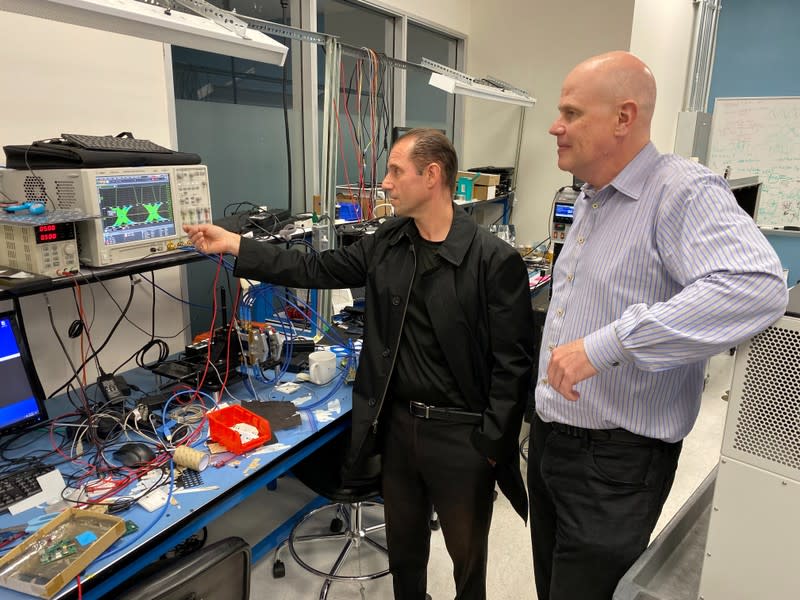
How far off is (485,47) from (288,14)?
219 cm

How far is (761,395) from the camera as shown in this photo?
0.88 metres

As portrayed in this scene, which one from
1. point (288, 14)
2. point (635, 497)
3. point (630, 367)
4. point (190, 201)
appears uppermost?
point (288, 14)

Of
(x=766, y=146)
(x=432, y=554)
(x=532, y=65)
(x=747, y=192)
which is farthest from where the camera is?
(x=766, y=146)

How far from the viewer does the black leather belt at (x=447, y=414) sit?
60.5 inches

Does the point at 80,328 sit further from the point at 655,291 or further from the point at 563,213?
the point at 563,213

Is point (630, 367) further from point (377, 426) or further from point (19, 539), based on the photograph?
point (19, 539)

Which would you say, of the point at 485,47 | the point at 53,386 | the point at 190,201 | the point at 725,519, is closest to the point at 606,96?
the point at 725,519

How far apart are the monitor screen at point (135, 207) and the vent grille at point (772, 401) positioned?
5.24 ft

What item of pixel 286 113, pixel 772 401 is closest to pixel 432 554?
pixel 772 401

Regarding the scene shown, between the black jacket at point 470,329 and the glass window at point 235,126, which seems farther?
the glass window at point 235,126

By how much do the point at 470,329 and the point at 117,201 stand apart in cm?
108

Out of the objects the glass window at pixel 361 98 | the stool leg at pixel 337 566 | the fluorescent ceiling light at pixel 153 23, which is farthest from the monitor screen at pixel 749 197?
the stool leg at pixel 337 566

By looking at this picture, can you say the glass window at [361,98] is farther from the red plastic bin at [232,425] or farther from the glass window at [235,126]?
the red plastic bin at [232,425]

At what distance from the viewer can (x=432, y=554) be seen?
2.28m
